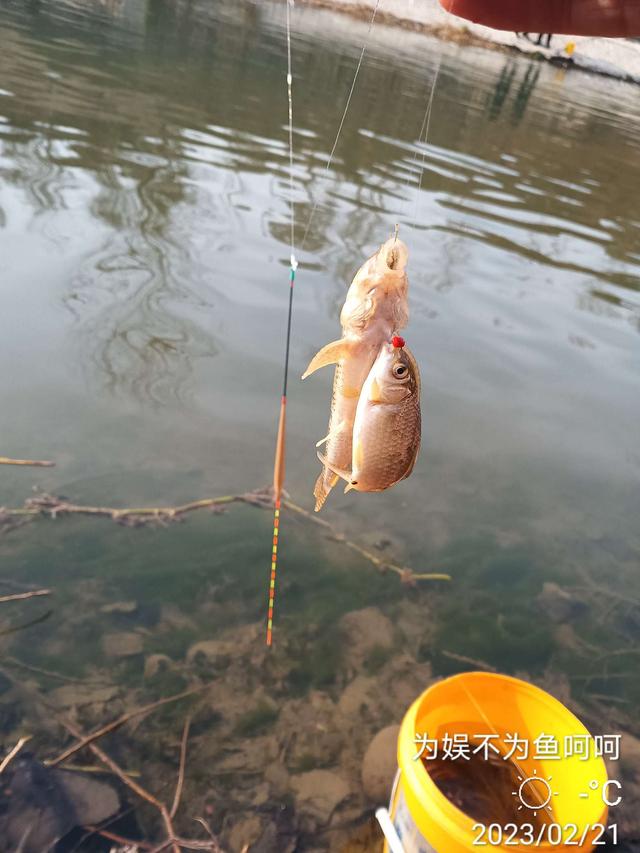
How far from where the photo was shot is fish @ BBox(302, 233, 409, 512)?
2.18m

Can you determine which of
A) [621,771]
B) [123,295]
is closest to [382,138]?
[123,295]

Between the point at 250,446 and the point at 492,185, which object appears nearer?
the point at 250,446

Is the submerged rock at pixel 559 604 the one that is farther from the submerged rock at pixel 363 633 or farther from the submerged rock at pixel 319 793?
the submerged rock at pixel 319 793

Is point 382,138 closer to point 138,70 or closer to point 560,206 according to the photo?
point 560,206

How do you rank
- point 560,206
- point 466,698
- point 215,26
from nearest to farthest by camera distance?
point 466,698
point 560,206
point 215,26

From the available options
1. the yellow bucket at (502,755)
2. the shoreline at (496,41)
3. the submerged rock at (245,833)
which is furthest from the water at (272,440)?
the shoreline at (496,41)

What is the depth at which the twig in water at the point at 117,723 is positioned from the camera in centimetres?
318

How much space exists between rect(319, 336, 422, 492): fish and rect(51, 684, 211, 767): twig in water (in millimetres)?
1945

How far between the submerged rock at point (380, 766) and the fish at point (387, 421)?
1.85 meters

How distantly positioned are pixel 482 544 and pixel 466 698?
1.86 metres

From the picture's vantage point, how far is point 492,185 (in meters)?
12.5

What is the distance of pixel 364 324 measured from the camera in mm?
2207

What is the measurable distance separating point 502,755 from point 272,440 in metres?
2.86

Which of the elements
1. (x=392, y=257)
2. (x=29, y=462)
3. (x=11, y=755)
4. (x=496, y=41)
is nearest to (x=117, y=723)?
(x=11, y=755)
